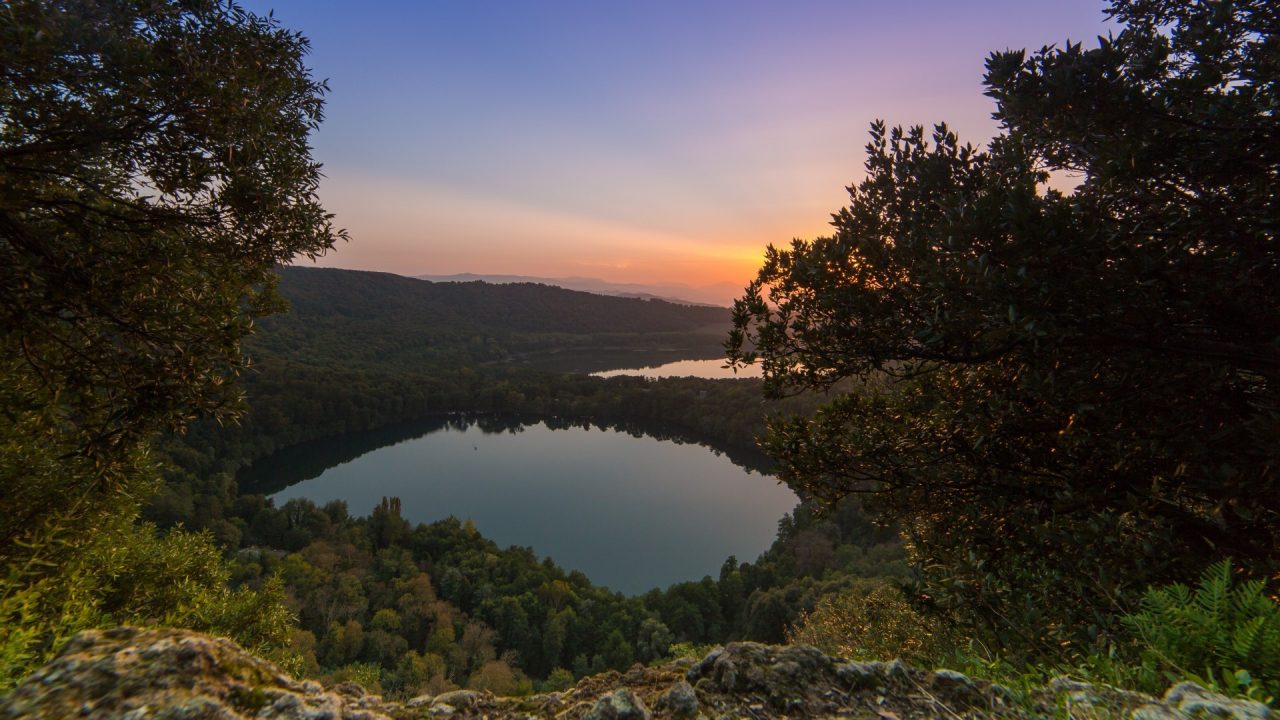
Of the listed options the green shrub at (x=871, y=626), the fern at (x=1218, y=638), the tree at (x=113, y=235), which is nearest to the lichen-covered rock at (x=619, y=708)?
the fern at (x=1218, y=638)

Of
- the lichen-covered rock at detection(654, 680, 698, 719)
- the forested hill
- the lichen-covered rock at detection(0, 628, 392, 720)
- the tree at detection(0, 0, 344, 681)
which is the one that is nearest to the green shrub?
the lichen-covered rock at detection(654, 680, 698, 719)

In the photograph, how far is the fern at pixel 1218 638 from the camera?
1.58 m

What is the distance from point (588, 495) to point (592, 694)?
61.1 m

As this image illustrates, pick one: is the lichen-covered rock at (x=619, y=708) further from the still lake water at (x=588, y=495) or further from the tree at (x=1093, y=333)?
the still lake water at (x=588, y=495)

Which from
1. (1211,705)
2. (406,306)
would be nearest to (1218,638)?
(1211,705)

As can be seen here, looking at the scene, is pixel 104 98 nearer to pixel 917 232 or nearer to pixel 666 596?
pixel 917 232

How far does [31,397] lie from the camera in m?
4.14

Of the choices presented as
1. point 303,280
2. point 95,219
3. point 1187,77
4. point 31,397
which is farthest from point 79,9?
point 303,280

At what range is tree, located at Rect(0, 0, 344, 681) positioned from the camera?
3715 millimetres

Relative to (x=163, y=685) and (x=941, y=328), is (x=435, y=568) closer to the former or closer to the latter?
(x=163, y=685)

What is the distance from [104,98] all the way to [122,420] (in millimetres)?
2566

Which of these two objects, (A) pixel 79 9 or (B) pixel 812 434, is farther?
(B) pixel 812 434

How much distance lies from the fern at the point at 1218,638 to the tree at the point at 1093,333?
102 centimetres

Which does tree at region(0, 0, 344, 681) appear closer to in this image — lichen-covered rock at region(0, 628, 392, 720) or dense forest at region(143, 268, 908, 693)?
dense forest at region(143, 268, 908, 693)
